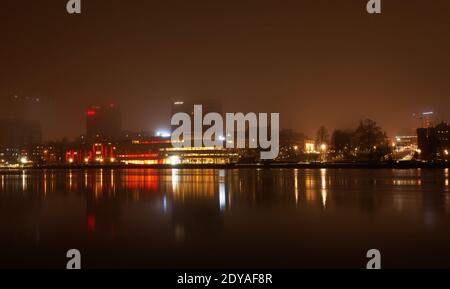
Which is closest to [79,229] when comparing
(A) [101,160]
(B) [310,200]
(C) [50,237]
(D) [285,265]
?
(C) [50,237]

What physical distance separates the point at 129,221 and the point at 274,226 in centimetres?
479

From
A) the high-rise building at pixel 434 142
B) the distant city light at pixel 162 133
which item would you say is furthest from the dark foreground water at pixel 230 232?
the distant city light at pixel 162 133

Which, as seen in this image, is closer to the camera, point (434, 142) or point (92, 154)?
point (434, 142)

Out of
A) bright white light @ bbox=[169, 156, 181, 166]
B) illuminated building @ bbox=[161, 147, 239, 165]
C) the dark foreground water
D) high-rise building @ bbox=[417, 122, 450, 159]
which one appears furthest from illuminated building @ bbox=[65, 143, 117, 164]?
the dark foreground water

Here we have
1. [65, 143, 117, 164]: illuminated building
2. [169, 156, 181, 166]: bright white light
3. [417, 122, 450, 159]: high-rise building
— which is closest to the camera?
[417, 122, 450, 159]: high-rise building

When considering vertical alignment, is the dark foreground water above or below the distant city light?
below

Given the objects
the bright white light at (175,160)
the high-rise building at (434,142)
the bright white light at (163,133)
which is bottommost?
the bright white light at (175,160)

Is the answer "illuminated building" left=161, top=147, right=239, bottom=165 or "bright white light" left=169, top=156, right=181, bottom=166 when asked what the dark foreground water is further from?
"bright white light" left=169, top=156, right=181, bottom=166

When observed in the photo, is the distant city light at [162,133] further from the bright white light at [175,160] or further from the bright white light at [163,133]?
the bright white light at [175,160]

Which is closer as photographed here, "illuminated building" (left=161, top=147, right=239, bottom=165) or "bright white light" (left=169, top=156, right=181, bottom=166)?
"illuminated building" (left=161, top=147, right=239, bottom=165)

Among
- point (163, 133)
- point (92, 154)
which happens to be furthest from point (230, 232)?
point (92, 154)

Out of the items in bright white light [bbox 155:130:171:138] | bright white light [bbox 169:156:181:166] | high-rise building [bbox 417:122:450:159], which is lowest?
bright white light [bbox 169:156:181:166]

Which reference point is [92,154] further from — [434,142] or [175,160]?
[434,142]
